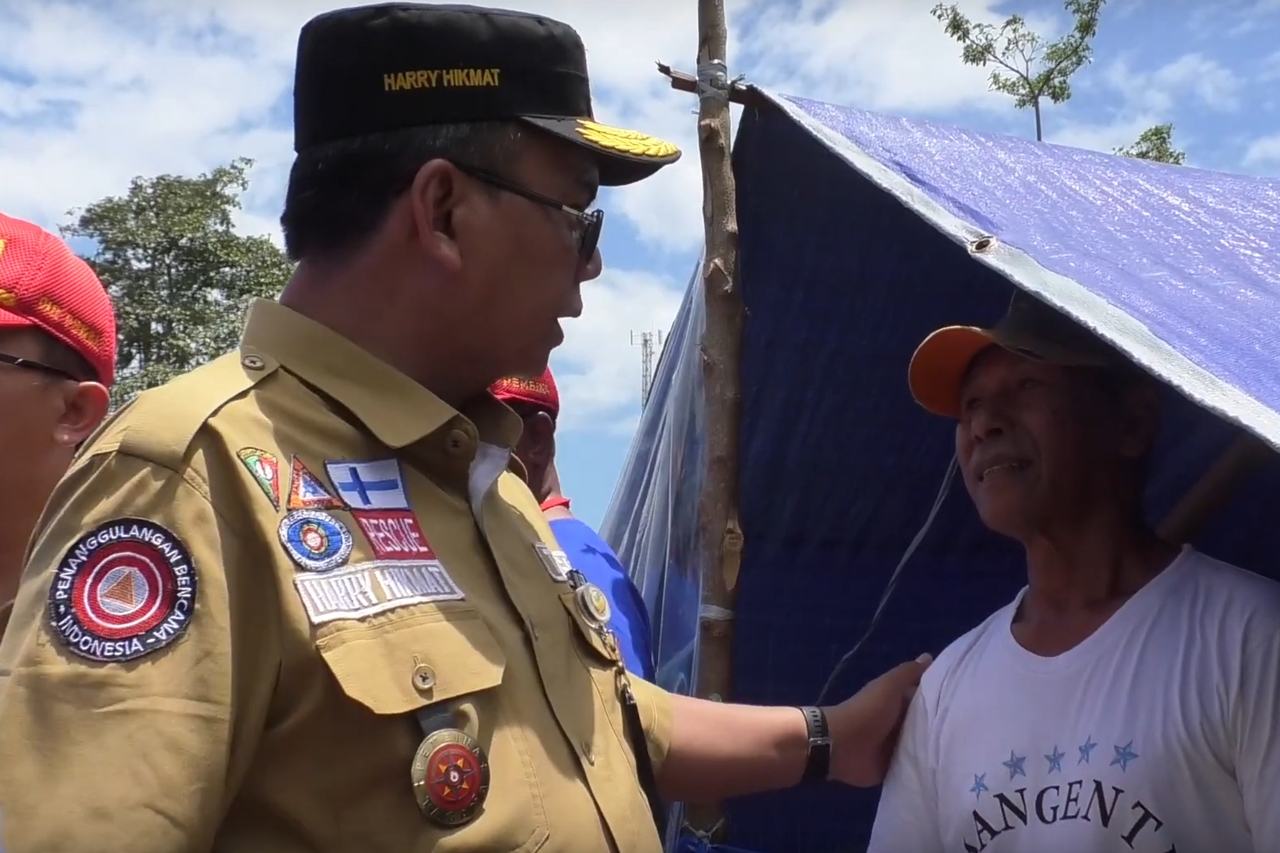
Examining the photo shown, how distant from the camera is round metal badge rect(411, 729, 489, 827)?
1.19 metres

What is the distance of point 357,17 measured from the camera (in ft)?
4.92

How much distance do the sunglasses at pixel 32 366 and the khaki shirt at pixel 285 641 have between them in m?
0.68

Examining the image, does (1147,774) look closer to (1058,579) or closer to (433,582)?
(1058,579)

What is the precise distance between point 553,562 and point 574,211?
0.49 m

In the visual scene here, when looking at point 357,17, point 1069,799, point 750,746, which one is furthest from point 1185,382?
point 357,17

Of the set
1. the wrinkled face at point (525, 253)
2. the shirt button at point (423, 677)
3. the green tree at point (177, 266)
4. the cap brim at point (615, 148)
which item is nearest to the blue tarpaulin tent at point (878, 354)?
the cap brim at point (615, 148)

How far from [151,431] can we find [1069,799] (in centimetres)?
141

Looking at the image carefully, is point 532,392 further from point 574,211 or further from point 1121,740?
point 1121,740

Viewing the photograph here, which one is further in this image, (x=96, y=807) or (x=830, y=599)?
(x=830, y=599)

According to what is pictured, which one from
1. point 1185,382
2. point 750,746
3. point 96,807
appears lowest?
point 750,746

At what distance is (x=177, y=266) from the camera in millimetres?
13008

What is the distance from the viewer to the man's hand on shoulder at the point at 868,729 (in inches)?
82.3

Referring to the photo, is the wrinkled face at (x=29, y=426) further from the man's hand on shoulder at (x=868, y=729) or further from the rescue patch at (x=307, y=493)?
the man's hand on shoulder at (x=868, y=729)

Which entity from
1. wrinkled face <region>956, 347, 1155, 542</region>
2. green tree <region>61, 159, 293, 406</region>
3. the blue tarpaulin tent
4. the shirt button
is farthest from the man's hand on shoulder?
green tree <region>61, 159, 293, 406</region>
